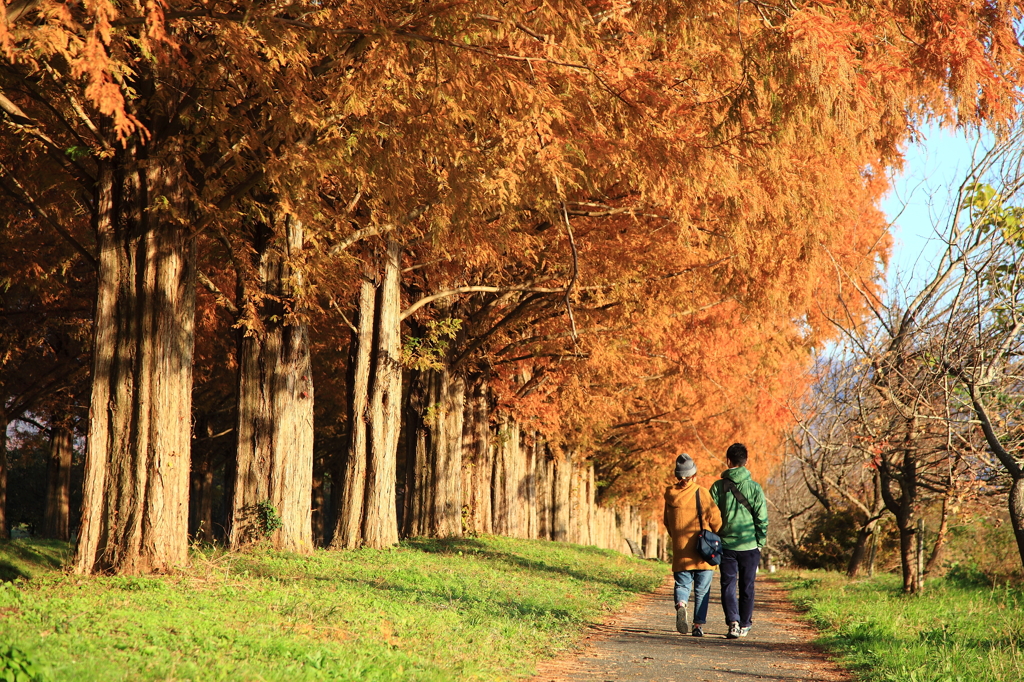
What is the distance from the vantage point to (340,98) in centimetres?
884

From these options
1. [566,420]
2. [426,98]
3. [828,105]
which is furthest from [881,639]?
[566,420]

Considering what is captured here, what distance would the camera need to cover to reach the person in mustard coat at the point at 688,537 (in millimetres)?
9422

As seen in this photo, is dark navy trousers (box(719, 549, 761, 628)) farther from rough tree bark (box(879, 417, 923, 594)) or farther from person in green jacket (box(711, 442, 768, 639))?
rough tree bark (box(879, 417, 923, 594))

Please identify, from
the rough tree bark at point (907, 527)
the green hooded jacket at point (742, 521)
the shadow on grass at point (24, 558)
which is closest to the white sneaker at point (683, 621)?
the green hooded jacket at point (742, 521)

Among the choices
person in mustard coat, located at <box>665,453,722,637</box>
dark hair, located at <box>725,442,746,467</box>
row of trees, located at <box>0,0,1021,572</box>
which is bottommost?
person in mustard coat, located at <box>665,453,722,637</box>

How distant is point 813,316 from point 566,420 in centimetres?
1033

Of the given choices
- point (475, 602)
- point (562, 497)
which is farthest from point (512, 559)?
point (562, 497)

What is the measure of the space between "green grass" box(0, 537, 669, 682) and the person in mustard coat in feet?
3.77

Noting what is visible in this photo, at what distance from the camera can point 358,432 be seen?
15953 mm

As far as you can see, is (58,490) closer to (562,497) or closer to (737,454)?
(562,497)

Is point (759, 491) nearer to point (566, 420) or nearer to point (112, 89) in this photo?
point (112, 89)

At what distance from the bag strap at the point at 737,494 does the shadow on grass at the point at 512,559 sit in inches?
304

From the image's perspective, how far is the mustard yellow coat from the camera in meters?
9.42

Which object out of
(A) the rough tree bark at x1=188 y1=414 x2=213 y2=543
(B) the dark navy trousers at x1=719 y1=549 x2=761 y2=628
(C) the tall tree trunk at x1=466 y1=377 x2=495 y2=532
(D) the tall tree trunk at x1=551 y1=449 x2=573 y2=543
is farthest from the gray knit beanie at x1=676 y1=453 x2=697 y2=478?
(D) the tall tree trunk at x1=551 y1=449 x2=573 y2=543
